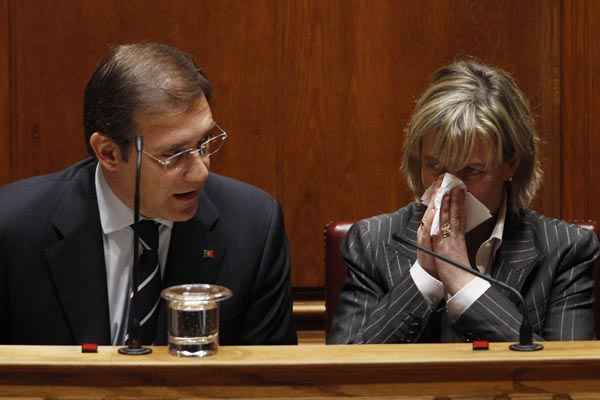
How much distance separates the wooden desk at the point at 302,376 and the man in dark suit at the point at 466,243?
0.49 metres

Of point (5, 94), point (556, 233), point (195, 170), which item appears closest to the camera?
point (195, 170)

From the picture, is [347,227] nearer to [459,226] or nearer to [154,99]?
[459,226]

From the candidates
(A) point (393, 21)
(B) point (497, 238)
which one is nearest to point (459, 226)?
(B) point (497, 238)

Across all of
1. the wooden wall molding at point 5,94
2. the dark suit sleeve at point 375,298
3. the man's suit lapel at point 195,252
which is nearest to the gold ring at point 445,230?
the dark suit sleeve at point 375,298

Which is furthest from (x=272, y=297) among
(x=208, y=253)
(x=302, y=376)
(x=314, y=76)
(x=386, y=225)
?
(x=314, y=76)

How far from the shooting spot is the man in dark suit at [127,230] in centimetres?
210

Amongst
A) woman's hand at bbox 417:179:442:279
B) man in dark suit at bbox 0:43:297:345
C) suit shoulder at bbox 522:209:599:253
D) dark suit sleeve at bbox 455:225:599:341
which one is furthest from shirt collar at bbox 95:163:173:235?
suit shoulder at bbox 522:209:599:253

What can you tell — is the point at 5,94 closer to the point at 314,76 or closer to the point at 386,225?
the point at 314,76

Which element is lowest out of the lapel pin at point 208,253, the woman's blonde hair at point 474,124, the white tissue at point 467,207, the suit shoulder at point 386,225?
the lapel pin at point 208,253

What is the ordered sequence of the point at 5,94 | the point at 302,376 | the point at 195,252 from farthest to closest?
the point at 5,94, the point at 195,252, the point at 302,376

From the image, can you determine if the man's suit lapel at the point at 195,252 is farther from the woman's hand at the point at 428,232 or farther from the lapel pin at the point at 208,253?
the woman's hand at the point at 428,232

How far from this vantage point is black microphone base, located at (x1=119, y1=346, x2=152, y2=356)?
5.42 ft

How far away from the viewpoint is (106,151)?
217 centimetres

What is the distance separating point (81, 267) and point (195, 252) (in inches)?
8.6
